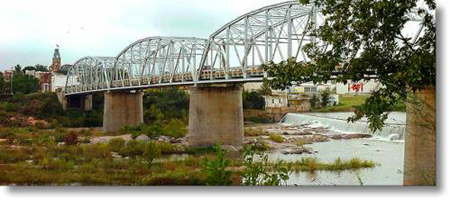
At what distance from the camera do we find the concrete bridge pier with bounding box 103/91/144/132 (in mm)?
18370

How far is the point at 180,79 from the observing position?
19.7 meters

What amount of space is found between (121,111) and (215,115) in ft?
13.3

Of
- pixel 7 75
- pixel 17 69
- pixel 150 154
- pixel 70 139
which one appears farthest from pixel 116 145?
pixel 17 69

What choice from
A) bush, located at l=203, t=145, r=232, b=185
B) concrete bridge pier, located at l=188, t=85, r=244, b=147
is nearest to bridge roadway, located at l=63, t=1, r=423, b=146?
concrete bridge pier, located at l=188, t=85, r=244, b=147

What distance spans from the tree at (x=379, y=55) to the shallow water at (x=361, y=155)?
0.98 meters

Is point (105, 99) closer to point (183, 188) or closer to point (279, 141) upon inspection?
point (279, 141)

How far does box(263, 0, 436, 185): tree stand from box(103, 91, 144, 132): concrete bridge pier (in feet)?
38.0

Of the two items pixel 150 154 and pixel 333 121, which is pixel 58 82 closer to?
pixel 150 154

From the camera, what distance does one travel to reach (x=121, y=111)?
2062 cm

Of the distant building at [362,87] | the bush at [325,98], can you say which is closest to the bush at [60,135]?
the bush at [325,98]

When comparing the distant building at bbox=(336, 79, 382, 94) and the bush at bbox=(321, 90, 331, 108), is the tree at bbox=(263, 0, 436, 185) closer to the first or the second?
the distant building at bbox=(336, 79, 382, 94)

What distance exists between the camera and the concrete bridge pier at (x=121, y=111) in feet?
60.3

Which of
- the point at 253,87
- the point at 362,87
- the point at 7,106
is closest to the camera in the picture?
the point at 362,87

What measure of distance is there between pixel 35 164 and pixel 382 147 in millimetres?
6942
